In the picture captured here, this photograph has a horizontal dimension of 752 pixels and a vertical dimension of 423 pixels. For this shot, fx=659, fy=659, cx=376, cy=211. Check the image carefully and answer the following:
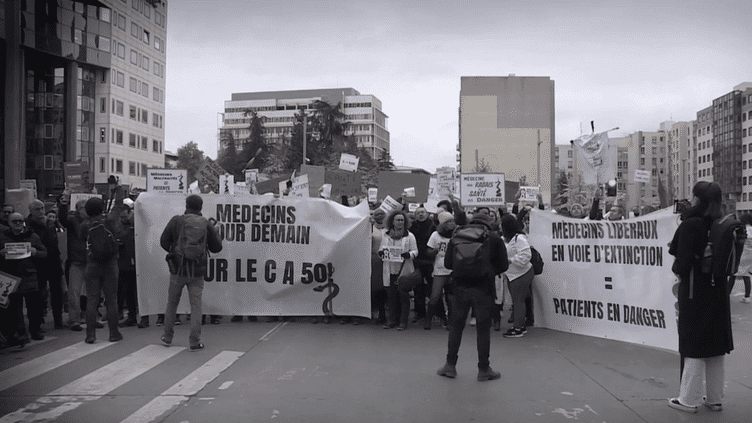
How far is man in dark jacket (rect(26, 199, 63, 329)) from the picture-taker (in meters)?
9.66

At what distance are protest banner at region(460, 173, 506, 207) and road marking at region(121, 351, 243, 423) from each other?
7.34m

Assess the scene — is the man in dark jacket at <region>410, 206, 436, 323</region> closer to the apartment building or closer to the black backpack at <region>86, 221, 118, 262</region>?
the black backpack at <region>86, 221, 118, 262</region>

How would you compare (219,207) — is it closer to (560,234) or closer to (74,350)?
(74,350)

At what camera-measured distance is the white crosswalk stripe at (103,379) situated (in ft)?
18.2

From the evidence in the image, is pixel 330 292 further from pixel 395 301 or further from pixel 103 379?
pixel 103 379

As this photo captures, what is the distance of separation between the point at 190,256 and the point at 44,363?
1.99m

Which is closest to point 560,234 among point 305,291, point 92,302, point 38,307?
point 305,291

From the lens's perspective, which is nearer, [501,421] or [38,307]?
[501,421]

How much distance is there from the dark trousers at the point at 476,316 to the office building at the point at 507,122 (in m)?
75.5

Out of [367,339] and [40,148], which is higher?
[40,148]

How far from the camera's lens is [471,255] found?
6.84m

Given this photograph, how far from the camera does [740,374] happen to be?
7.10 metres

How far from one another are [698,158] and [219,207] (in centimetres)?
12970

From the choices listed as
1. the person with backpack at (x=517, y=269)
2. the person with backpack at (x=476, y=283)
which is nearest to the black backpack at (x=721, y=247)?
the person with backpack at (x=476, y=283)
